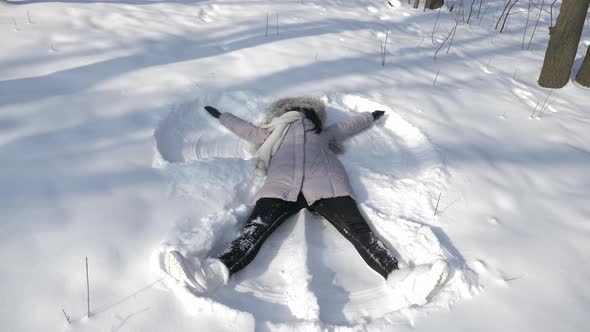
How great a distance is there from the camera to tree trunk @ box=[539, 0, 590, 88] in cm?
430

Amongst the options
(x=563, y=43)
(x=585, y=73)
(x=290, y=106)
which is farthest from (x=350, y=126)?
(x=585, y=73)

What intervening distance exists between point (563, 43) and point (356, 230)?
3.75m

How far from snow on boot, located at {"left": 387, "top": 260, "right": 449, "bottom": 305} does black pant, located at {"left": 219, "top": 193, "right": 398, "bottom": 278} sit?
0.12 meters

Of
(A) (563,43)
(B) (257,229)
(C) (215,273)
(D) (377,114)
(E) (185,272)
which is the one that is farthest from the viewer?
(A) (563,43)

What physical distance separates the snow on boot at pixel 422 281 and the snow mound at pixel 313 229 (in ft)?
0.18

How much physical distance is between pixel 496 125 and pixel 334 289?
8.04 feet

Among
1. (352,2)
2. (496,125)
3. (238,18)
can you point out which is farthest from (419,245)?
(352,2)

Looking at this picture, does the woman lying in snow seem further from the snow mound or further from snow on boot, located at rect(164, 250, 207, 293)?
the snow mound

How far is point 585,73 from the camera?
4.67 meters

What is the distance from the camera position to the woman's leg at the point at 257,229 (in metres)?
2.23

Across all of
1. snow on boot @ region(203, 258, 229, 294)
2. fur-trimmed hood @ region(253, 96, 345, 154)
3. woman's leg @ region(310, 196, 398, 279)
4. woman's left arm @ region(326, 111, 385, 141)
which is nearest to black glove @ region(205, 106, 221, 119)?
fur-trimmed hood @ region(253, 96, 345, 154)

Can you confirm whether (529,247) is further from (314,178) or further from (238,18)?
(238,18)

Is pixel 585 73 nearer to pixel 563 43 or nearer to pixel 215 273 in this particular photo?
pixel 563 43

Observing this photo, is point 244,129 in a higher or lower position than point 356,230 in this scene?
higher
